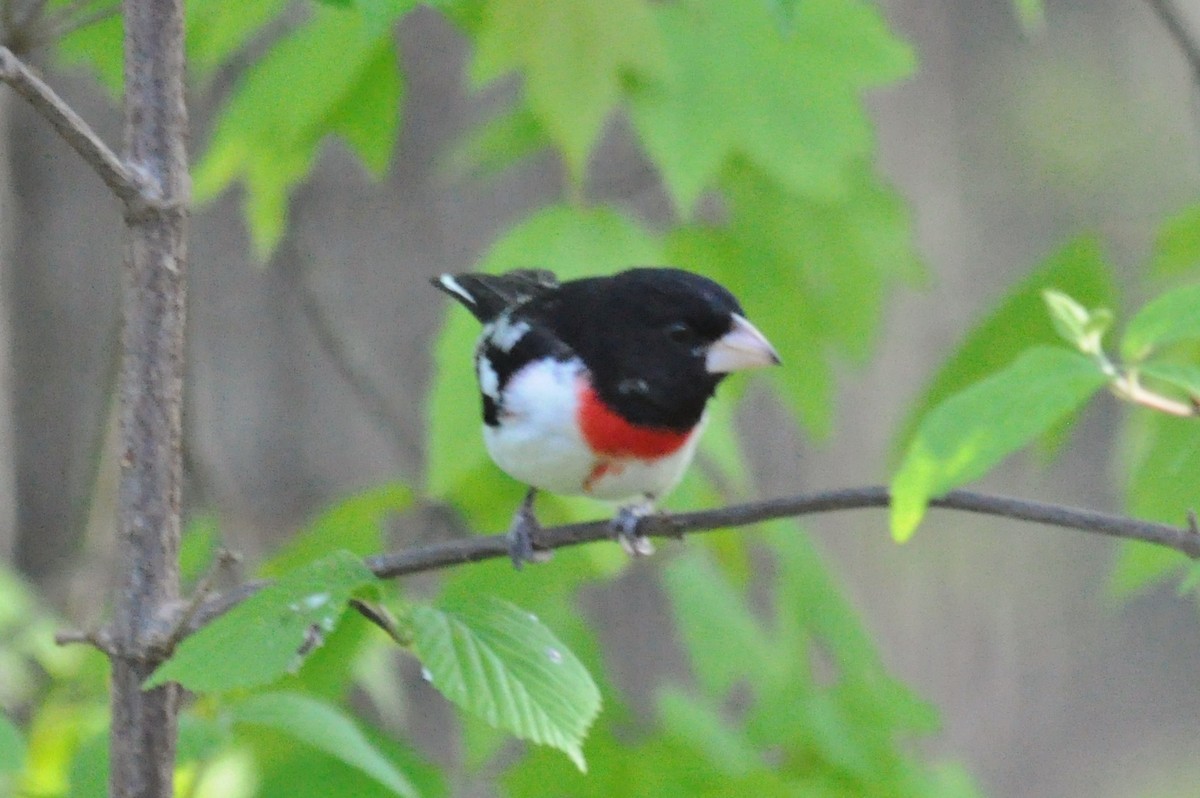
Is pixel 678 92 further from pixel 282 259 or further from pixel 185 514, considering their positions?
pixel 185 514

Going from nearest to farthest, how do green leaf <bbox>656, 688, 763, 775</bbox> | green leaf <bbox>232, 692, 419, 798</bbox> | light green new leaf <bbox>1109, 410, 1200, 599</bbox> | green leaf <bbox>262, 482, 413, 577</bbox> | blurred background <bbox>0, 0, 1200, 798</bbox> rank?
green leaf <bbox>232, 692, 419, 798</bbox> → light green new leaf <bbox>1109, 410, 1200, 599</bbox> → green leaf <bbox>656, 688, 763, 775</bbox> → green leaf <bbox>262, 482, 413, 577</bbox> → blurred background <bbox>0, 0, 1200, 798</bbox>

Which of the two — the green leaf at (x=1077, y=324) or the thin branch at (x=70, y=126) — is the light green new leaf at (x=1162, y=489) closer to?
the green leaf at (x=1077, y=324)

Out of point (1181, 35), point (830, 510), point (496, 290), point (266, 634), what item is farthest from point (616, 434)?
point (1181, 35)

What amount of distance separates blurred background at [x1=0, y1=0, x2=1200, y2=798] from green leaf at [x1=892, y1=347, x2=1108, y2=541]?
954mm

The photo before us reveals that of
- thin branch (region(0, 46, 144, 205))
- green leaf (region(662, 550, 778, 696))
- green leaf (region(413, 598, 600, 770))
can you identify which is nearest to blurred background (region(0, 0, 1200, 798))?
green leaf (region(662, 550, 778, 696))

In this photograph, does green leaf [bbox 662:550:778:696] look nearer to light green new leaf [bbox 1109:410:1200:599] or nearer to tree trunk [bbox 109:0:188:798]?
light green new leaf [bbox 1109:410:1200:599]

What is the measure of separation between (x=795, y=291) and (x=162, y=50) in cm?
105

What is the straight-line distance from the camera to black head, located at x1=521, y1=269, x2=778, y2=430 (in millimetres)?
1418

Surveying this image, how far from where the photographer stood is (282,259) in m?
2.37

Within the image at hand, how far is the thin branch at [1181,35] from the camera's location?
158cm

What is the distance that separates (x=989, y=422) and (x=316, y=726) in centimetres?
51

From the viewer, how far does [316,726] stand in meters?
1.05

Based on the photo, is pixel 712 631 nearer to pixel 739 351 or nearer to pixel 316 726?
pixel 739 351

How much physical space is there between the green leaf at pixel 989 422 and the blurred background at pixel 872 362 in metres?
0.95
